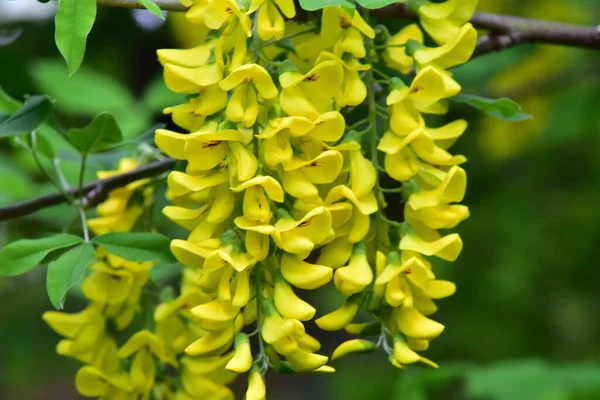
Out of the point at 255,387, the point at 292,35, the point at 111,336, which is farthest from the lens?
the point at 111,336

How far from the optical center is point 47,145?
1.62 m

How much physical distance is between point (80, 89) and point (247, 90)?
169 centimetres

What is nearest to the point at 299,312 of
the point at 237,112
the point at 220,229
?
the point at 220,229

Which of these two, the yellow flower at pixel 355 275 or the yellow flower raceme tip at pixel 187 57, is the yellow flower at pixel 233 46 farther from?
the yellow flower at pixel 355 275

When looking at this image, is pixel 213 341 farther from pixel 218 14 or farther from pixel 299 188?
pixel 218 14

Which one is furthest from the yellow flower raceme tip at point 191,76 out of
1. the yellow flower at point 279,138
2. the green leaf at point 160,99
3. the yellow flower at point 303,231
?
the green leaf at point 160,99

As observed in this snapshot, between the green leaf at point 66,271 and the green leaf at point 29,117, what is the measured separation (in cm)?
22

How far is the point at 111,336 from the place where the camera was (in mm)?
1387

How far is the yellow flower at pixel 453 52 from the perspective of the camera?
3.91ft

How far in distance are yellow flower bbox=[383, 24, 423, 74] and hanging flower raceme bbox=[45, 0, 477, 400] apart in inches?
1.1

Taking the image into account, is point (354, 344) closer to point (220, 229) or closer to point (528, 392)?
point (220, 229)

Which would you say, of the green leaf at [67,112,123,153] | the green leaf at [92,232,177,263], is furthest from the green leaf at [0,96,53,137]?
the green leaf at [92,232,177,263]

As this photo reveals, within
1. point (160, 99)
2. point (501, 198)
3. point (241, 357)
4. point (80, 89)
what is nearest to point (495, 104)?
point (241, 357)

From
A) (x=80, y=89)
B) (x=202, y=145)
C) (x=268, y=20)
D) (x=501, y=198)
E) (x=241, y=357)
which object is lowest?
(x=501, y=198)
